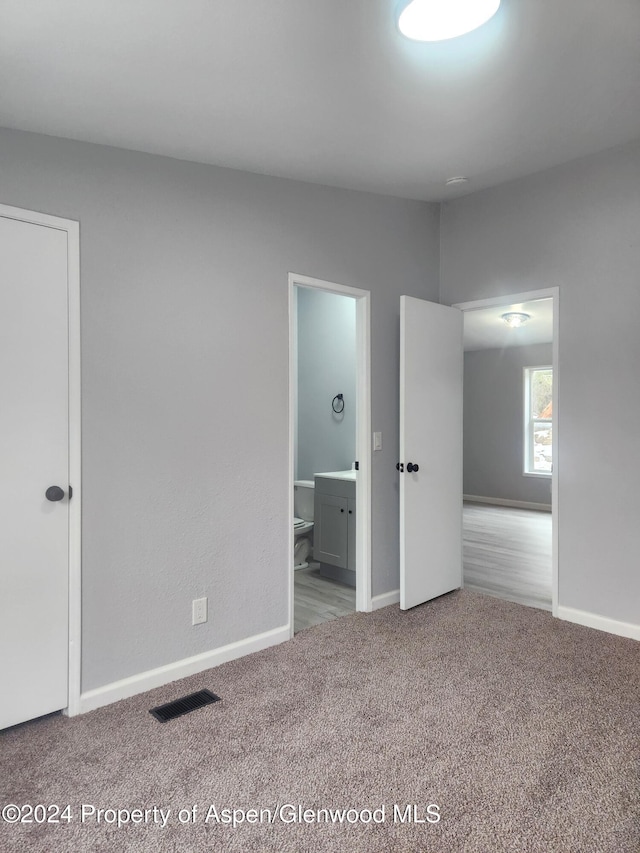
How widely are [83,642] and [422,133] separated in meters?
2.76

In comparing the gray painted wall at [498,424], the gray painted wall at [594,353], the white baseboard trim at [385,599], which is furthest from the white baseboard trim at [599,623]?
the gray painted wall at [498,424]

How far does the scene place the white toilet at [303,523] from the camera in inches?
182

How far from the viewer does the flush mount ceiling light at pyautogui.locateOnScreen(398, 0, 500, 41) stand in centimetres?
170

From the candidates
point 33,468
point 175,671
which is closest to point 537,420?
point 175,671

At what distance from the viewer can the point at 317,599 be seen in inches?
151

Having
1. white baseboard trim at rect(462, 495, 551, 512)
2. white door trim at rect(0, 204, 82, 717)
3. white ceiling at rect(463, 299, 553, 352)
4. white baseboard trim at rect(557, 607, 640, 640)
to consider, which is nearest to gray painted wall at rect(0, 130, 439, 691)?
white door trim at rect(0, 204, 82, 717)

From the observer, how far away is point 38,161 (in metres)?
2.21

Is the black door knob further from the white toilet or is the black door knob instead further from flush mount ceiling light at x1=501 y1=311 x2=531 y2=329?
flush mount ceiling light at x1=501 y1=311 x2=531 y2=329

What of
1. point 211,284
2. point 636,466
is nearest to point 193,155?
point 211,284

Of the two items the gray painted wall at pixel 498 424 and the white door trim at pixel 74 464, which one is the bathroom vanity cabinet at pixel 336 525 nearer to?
the white door trim at pixel 74 464

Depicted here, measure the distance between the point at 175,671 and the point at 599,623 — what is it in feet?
7.88

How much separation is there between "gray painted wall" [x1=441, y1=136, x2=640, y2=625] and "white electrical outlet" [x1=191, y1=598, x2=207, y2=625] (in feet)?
7.06

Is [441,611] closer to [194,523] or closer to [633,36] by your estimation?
[194,523]

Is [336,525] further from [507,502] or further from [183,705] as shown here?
[507,502]
